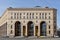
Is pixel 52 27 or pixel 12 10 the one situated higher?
pixel 12 10

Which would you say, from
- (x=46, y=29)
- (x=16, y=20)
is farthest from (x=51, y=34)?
(x=16, y=20)

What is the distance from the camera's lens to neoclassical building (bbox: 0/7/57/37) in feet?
434

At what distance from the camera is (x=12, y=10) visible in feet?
443

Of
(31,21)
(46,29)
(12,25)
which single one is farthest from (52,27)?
(12,25)

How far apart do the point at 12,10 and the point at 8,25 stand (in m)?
8.54

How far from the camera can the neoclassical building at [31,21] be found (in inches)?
5212

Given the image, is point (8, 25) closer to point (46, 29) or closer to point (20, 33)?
point (20, 33)

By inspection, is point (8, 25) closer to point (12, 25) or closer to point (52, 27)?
point (12, 25)

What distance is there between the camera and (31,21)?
134375 mm

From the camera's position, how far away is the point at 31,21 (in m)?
134

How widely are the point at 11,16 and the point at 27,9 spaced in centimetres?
956

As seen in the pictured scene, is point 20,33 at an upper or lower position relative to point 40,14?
lower

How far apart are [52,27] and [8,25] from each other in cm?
2398

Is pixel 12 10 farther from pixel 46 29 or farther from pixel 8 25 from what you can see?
pixel 46 29
